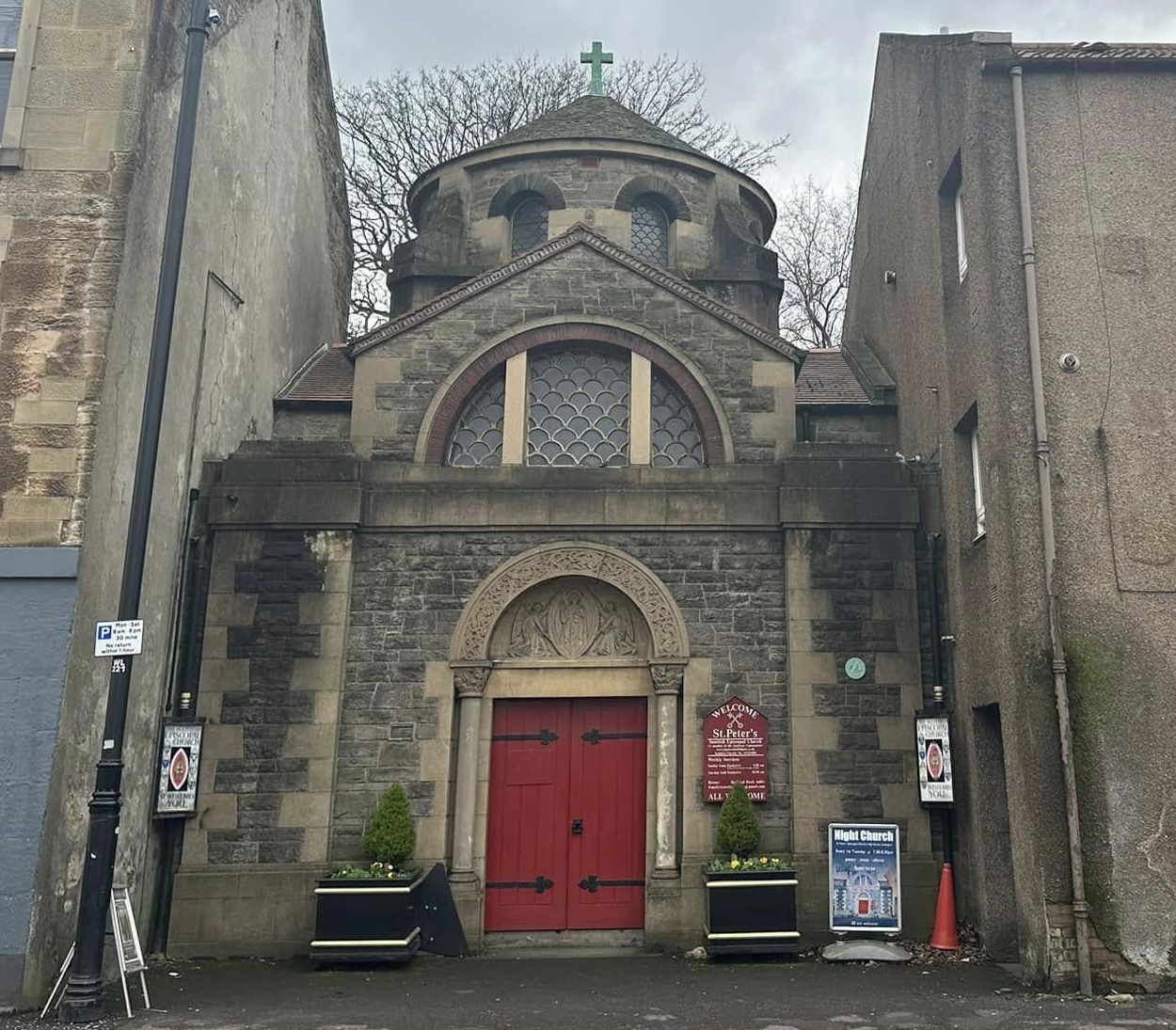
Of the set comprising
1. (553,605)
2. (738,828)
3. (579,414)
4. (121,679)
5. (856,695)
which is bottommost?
(738,828)

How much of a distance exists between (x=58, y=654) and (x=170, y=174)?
486 cm

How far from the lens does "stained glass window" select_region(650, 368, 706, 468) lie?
12.1 meters

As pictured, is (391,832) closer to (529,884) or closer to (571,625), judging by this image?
(529,884)

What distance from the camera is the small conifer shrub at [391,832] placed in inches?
402

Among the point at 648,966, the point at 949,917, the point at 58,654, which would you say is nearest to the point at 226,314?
the point at 58,654

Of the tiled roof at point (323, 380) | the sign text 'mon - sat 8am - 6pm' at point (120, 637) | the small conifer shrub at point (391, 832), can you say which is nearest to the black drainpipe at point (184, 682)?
the small conifer shrub at point (391, 832)

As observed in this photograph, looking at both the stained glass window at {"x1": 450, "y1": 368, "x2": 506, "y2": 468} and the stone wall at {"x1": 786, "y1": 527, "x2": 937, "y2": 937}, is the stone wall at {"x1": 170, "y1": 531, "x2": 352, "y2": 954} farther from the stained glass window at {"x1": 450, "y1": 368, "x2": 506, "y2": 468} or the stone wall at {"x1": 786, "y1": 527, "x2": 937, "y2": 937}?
the stone wall at {"x1": 786, "y1": 527, "x2": 937, "y2": 937}

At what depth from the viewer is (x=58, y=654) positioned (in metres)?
8.60

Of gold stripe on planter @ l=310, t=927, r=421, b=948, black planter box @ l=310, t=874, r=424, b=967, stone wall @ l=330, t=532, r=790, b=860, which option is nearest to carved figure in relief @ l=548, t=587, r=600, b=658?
stone wall @ l=330, t=532, r=790, b=860

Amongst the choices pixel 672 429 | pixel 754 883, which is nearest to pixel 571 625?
pixel 672 429

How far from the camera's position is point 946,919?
9969 millimetres

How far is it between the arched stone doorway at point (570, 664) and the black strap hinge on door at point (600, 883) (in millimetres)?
258

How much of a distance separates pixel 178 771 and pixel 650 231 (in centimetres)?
1052

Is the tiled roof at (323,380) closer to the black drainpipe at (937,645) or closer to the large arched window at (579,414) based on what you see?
the large arched window at (579,414)
